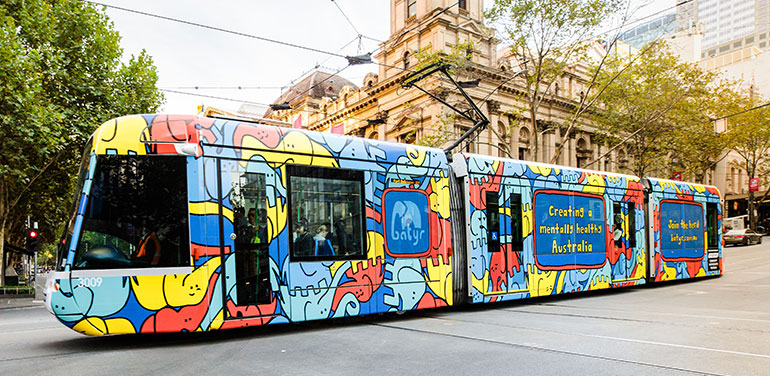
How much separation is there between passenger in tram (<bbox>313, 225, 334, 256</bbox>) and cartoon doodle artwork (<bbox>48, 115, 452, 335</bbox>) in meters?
0.15

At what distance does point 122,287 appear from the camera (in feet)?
19.8

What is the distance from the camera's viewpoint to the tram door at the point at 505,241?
9570 mm

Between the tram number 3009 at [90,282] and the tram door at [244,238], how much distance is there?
53.0 inches

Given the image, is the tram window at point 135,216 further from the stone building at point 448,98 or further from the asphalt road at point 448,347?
the stone building at point 448,98

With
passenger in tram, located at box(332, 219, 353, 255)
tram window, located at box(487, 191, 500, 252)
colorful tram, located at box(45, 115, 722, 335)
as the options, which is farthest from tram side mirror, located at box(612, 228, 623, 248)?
passenger in tram, located at box(332, 219, 353, 255)

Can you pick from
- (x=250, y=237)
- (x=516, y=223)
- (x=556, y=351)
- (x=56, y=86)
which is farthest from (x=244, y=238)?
(x=56, y=86)

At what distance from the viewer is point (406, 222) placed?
836 cm

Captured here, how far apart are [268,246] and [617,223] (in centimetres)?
865

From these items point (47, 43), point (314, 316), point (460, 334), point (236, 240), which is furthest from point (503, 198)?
point (47, 43)

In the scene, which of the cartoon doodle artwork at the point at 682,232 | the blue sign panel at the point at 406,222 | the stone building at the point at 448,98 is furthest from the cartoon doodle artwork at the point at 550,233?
the stone building at the point at 448,98

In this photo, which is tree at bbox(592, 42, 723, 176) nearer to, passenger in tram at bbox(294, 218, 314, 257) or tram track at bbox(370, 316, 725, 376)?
tram track at bbox(370, 316, 725, 376)

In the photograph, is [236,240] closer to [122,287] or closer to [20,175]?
[122,287]

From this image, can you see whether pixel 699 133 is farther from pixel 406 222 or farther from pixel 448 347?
pixel 448 347

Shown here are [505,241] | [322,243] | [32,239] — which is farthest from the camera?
[32,239]
